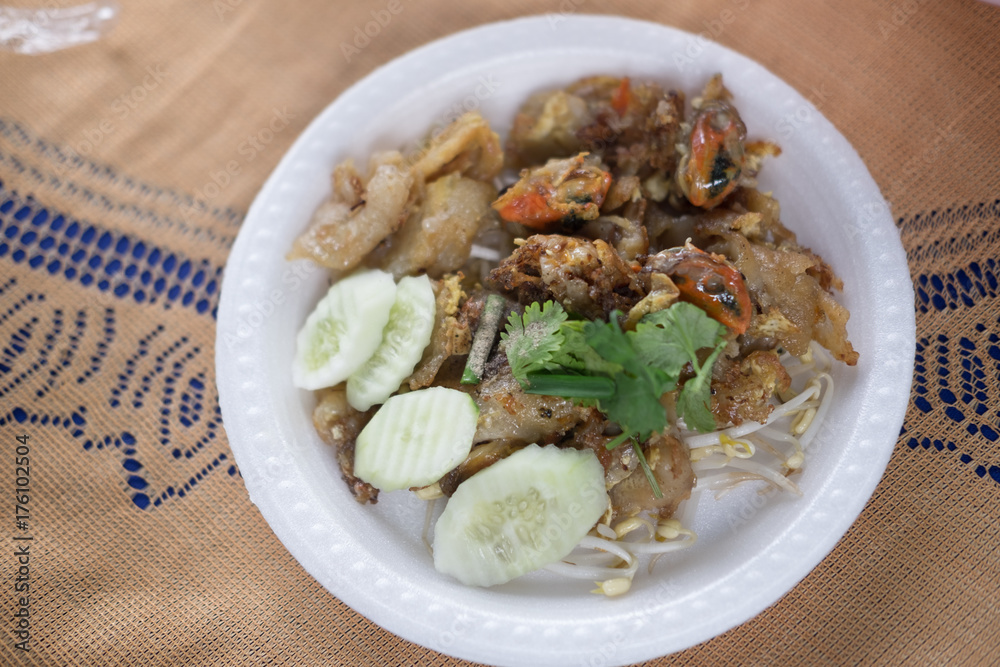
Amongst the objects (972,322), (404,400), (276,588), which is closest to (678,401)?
(404,400)

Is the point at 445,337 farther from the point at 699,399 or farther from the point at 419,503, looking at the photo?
the point at 699,399

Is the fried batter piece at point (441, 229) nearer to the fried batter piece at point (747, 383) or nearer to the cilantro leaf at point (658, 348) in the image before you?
the cilantro leaf at point (658, 348)

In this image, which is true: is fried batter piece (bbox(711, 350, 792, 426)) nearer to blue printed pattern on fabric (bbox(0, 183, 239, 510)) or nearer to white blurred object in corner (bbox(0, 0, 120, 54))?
blue printed pattern on fabric (bbox(0, 183, 239, 510))

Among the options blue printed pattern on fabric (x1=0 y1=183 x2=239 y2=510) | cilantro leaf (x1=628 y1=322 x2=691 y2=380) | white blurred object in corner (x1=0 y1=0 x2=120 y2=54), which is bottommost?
blue printed pattern on fabric (x1=0 y1=183 x2=239 y2=510)

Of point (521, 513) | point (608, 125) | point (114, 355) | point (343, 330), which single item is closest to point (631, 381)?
point (521, 513)

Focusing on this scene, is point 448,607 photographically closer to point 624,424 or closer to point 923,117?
point 624,424

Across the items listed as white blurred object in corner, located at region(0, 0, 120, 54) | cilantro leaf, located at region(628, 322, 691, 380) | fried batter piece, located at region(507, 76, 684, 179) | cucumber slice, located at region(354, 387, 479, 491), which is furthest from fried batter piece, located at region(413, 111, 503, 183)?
white blurred object in corner, located at region(0, 0, 120, 54)
